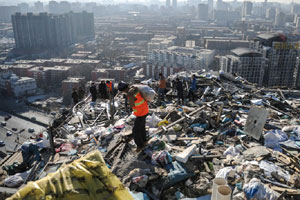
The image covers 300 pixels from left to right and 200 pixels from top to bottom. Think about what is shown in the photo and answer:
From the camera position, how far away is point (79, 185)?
2.52m

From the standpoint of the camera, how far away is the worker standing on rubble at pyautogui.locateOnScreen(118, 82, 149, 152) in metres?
4.61

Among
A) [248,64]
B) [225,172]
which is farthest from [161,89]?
[248,64]

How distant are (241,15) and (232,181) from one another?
149272 mm

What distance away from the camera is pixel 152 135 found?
5684 millimetres

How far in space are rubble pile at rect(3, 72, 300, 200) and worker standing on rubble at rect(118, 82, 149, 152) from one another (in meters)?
0.26

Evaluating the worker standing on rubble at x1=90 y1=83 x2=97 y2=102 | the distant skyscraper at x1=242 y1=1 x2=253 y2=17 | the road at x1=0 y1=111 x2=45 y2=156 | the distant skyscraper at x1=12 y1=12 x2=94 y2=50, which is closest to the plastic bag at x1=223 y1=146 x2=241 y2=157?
the worker standing on rubble at x1=90 y1=83 x2=97 y2=102

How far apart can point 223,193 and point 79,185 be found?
1710mm

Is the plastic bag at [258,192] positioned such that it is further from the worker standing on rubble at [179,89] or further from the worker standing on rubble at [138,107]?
the worker standing on rubble at [179,89]

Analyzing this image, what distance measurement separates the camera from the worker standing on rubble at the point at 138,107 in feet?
15.1

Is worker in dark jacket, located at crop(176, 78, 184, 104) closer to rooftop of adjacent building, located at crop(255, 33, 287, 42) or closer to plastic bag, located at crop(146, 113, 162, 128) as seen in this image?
plastic bag, located at crop(146, 113, 162, 128)

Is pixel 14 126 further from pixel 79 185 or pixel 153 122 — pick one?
pixel 79 185

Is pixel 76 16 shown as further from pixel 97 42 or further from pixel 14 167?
pixel 14 167

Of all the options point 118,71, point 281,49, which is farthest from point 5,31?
point 281,49

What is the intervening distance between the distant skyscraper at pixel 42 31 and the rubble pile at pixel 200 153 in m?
64.2
